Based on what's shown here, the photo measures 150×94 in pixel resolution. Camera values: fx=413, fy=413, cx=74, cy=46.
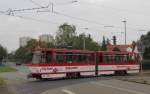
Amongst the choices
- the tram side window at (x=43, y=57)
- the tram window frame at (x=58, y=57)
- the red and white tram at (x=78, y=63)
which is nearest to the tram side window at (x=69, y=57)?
the red and white tram at (x=78, y=63)

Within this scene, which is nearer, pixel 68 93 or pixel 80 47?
pixel 68 93

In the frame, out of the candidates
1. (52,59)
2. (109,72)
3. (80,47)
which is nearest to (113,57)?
(109,72)

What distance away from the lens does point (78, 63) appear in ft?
138

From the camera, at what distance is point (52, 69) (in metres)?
38.6

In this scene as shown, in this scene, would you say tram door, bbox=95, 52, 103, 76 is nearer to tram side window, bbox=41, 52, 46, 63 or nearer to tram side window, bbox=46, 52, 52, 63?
tram side window, bbox=46, 52, 52, 63

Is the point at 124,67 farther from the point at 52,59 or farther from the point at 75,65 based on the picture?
the point at 52,59

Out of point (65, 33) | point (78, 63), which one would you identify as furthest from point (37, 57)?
point (65, 33)

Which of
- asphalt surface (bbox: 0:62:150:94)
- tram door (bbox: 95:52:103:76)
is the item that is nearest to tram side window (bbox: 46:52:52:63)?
asphalt surface (bbox: 0:62:150:94)

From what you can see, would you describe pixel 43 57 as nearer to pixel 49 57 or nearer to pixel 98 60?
A: pixel 49 57

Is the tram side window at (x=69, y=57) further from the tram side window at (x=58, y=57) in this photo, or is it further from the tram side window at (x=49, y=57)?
the tram side window at (x=49, y=57)

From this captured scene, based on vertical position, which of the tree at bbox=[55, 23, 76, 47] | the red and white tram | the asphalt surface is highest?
the tree at bbox=[55, 23, 76, 47]

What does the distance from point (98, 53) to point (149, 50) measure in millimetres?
40553

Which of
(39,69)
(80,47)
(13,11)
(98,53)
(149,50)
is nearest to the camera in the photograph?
(13,11)

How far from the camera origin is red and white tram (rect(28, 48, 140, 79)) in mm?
38297
